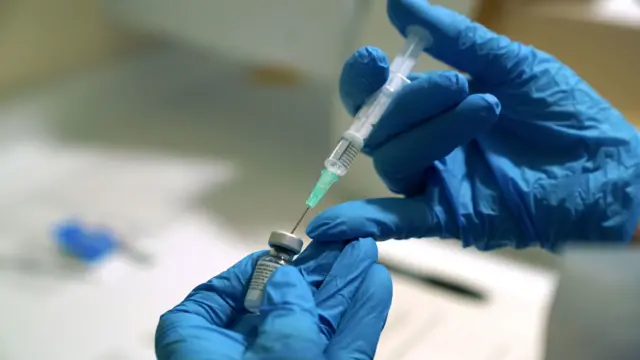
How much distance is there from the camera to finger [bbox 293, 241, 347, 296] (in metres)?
0.59

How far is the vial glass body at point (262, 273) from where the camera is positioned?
55 centimetres

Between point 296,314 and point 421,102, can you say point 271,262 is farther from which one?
point 421,102

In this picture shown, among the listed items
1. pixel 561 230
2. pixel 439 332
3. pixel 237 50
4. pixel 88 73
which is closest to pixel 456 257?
pixel 439 332

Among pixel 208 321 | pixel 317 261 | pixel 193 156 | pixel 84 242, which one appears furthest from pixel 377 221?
pixel 193 156

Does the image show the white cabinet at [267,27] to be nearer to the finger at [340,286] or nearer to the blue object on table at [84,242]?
the blue object on table at [84,242]

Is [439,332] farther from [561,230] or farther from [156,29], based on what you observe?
[156,29]

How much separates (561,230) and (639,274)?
0.39m

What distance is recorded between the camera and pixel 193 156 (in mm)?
1318

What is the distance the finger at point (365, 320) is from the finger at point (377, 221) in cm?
5

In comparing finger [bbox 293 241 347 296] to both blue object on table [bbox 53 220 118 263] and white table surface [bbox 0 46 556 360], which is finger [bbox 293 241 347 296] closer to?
white table surface [bbox 0 46 556 360]

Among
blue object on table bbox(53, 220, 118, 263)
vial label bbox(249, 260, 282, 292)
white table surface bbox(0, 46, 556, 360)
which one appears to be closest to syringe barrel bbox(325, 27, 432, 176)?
vial label bbox(249, 260, 282, 292)

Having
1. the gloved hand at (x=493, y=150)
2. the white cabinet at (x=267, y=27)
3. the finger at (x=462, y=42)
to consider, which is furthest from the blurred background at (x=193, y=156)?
the finger at (x=462, y=42)

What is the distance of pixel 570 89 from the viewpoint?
74 centimetres

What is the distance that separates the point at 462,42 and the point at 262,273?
1.14ft
